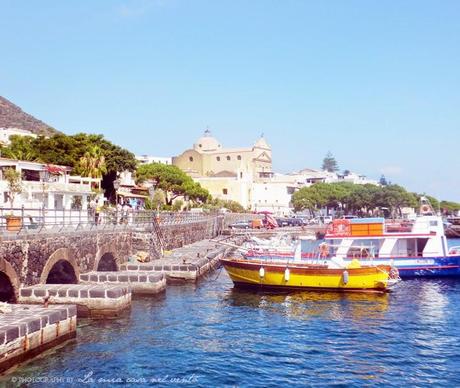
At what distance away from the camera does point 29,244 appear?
1777 centimetres

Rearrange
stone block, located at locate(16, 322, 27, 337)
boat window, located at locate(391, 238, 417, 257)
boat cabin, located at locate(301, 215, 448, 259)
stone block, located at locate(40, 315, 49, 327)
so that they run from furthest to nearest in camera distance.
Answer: boat window, located at locate(391, 238, 417, 257) → boat cabin, located at locate(301, 215, 448, 259) → stone block, located at locate(40, 315, 49, 327) → stone block, located at locate(16, 322, 27, 337)

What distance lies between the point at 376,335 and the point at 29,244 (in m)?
13.2

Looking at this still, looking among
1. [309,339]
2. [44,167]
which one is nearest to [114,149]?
[44,167]

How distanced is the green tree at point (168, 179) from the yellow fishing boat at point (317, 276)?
50.4 metres

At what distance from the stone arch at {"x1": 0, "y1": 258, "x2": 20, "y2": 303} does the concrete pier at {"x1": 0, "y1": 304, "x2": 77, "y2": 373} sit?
2.11 meters

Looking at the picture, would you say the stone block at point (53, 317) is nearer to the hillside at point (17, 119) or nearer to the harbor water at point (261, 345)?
the harbor water at point (261, 345)

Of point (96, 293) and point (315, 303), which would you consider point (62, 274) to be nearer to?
point (96, 293)

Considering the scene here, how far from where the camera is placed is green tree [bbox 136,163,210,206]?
76.7 m

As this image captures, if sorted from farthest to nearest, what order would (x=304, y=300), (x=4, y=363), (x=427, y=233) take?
(x=427, y=233)
(x=304, y=300)
(x=4, y=363)

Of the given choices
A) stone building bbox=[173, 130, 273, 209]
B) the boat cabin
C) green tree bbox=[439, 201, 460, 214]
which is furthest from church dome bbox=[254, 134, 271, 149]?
the boat cabin

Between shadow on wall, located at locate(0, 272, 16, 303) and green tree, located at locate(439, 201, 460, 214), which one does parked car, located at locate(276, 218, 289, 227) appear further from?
shadow on wall, located at locate(0, 272, 16, 303)

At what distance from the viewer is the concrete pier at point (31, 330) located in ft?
40.8

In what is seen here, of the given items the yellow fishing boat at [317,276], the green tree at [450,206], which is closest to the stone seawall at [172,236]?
the yellow fishing boat at [317,276]

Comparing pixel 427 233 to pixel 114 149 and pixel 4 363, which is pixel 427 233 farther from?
pixel 114 149
